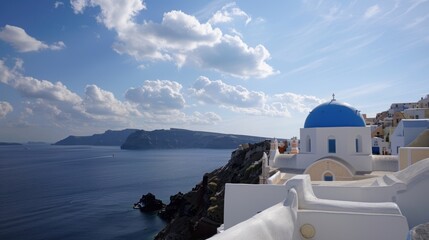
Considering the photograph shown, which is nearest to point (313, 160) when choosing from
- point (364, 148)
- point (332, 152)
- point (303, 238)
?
point (332, 152)

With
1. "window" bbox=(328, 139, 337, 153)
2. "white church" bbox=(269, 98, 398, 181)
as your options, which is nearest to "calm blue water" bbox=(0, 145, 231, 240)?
"white church" bbox=(269, 98, 398, 181)

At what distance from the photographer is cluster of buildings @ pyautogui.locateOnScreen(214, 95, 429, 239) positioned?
6.73 metres

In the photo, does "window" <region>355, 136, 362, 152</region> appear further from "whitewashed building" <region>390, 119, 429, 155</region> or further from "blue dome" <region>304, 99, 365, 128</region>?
"whitewashed building" <region>390, 119, 429, 155</region>

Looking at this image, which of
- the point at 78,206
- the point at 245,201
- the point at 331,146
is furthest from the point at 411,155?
the point at 78,206

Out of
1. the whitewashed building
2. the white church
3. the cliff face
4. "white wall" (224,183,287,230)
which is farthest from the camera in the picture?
the cliff face

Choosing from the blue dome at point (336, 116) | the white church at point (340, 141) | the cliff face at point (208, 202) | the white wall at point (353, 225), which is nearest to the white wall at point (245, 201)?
the white wall at point (353, 225)

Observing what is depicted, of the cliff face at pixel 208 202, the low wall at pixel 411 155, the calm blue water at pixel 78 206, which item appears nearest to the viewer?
the low wall at pixel 411 155

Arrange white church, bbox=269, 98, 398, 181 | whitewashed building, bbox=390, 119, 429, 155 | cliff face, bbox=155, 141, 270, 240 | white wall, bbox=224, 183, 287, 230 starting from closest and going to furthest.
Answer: white wall, bbox=224, 183, 287, 230
white church, bbox=269, 98, 398, 181
whitewashed building, bbox=390, 119, 429, 155
cliff face, bbox=155, 141, 270, 240

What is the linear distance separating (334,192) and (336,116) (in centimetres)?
898

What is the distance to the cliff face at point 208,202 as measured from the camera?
28016mm

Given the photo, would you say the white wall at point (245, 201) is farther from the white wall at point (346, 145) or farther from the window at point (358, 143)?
the window at point (358, 143)

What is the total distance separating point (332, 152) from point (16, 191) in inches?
2077

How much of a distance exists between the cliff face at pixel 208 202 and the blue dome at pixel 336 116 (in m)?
10.4

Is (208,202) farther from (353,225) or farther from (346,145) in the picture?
(353,225)
